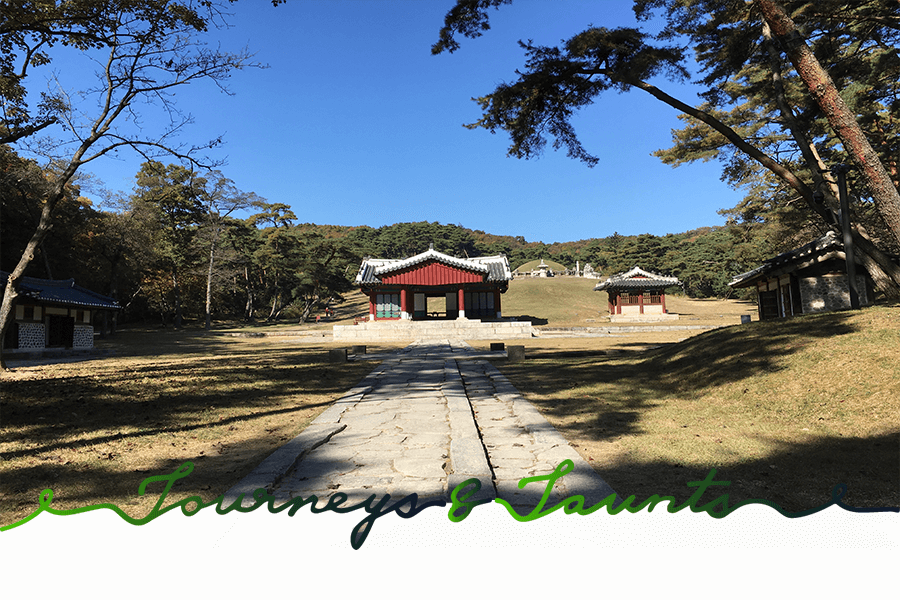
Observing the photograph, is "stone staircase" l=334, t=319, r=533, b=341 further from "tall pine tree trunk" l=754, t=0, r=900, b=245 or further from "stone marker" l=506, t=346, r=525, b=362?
"tall pine tree trunk" l=754, t=0, r=900, b=245

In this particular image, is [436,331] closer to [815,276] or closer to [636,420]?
[815,276]

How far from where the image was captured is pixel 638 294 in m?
34.6

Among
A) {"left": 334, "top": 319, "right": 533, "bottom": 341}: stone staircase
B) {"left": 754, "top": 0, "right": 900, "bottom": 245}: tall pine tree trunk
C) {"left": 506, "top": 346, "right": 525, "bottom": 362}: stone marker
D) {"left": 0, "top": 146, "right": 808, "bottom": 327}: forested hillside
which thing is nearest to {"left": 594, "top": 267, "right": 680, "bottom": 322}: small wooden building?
{"left": 0, "top": 146, "right": 808, "bottom": 327}: forested hillside

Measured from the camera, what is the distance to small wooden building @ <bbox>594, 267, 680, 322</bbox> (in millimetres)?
34031

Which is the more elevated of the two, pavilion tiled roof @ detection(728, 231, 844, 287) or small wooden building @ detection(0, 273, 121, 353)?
pavilion tiled roof @ detection(728, 231, 844, 287)

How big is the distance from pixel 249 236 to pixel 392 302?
1645 cm

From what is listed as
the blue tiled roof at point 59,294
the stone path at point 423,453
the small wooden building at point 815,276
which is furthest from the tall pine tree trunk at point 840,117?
the blue tiled roof at point 59,294

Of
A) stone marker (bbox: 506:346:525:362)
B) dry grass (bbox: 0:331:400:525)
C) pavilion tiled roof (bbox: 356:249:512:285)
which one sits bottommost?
dry grass (bbox: 0:331:400:525)

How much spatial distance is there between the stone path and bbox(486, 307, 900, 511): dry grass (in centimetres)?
33

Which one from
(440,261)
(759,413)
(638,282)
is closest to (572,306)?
(638,282)

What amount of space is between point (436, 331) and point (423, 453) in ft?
65.1

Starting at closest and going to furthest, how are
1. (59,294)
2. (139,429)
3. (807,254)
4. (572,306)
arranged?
(139,429)
(807,254)
(59,294)
(572,306)

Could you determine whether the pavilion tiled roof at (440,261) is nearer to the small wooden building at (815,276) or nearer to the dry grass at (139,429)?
the small wooden building at (815,276)

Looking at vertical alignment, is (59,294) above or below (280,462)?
above
